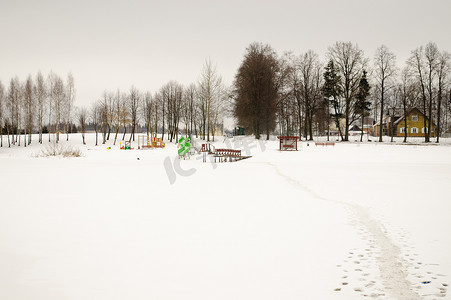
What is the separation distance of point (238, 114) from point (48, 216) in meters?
38.5

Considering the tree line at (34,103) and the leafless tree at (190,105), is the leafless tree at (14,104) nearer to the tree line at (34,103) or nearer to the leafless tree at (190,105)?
the tree line at (34,103)

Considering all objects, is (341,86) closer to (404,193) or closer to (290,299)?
(404,193)

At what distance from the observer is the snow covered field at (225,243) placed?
412cm

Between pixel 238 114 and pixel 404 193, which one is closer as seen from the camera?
pixel 404 193

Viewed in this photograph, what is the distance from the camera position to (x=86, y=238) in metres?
5.99

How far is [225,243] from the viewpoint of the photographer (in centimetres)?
574

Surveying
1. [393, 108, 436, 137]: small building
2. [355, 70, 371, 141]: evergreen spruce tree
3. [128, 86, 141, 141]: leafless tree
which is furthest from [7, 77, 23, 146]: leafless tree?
[393, 108, 436, 137]: small building

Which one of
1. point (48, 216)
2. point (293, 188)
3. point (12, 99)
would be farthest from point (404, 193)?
point (12, 99)

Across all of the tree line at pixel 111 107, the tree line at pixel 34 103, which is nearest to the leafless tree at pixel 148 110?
the tree line at pixel 111 107

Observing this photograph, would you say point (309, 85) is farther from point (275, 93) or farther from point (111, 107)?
point (111, 107)

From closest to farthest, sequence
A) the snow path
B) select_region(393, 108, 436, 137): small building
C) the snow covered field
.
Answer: the snow path, the snow covered field, select_region(393, 108, 436, 137): small building

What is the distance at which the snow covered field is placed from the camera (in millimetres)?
4121

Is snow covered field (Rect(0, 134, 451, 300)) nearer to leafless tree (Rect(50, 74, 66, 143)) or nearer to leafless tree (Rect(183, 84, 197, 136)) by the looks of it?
leafless tree (Rect(50, 74, 66, 143))

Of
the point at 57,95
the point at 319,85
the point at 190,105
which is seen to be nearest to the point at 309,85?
the point at 319,85
